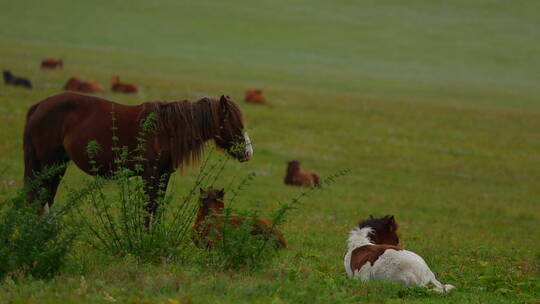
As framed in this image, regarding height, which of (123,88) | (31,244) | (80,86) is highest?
(31,244)

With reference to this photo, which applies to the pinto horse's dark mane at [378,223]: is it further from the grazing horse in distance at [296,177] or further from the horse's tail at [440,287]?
the grazing horse in distance at [296,177]

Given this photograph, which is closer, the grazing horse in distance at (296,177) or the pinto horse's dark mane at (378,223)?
the pinto horse's dark mane at (378,223)

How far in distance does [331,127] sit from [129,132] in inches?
744

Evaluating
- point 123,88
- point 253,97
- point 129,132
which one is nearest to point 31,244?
point 129,132

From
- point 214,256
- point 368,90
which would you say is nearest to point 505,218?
point 214,256

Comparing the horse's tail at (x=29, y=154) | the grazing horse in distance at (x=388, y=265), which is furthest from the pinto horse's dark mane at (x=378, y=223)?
the horse's tail at (x=29, y=154)

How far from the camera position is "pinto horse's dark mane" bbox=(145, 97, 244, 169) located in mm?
9250

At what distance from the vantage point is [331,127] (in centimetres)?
2778

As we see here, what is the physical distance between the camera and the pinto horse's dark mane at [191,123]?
9.25 m

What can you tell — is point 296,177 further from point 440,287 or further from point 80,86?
point 80,86

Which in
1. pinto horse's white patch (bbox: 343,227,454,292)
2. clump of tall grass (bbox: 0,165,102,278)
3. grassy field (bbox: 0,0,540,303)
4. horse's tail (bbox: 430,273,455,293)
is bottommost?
grassy field (bbox: 0,0,540,303)

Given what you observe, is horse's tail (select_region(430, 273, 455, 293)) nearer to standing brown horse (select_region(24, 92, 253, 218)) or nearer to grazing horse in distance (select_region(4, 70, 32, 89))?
standing brown horse (select_region(24, 92, 253, 218))

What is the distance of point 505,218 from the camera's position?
677 inches

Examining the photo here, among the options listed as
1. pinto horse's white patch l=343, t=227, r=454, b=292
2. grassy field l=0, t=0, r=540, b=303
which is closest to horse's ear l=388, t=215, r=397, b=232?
grassy field l=0, t=0, r=540, b=303
